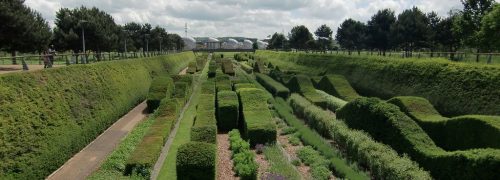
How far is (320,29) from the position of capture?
139 m

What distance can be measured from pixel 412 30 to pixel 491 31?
27035 mm

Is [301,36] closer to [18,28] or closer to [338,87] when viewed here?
[18,28]

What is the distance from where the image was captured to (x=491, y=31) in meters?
39.9

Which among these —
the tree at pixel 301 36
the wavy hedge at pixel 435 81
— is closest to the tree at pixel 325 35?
the tree at pixel 301 36

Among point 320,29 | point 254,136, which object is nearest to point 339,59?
point 254,136

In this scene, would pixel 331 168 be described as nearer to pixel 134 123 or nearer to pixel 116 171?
pixel 116 171

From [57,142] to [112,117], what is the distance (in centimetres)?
752

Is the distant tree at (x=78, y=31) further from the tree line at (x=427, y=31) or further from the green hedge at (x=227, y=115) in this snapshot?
the green hedge at (x=227, y=115)

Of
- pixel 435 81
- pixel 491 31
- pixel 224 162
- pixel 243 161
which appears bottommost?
pixel 224 162

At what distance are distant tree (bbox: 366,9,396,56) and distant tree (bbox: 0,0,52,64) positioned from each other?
53764 millimetres

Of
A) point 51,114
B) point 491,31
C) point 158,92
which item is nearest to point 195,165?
point 51,114

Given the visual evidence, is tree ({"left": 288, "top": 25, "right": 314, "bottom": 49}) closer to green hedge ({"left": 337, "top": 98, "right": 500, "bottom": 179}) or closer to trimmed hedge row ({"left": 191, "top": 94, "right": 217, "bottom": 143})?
trimmed hedge row ({"left": 191, "top": 94, "right": 217, "bottom": 143})

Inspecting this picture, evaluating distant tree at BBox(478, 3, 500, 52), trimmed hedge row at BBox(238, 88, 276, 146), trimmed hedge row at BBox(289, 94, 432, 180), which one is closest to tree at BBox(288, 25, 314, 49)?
distant tree at BBox(478, 3, 500, 52)

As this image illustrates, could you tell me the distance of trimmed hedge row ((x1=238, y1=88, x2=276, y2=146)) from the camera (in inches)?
691
